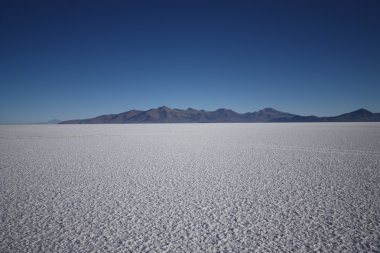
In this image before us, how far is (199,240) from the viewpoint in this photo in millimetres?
2270

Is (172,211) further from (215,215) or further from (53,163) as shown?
(53,163)

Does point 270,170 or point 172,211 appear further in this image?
point 270,170

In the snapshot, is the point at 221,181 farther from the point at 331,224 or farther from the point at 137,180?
the point at 331,224

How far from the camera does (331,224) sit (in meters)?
2.56

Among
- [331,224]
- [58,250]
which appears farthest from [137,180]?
[331,224]

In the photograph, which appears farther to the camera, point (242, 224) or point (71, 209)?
point (71, 209)

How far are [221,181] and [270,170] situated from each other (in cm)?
157

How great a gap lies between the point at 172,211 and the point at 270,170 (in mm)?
3185

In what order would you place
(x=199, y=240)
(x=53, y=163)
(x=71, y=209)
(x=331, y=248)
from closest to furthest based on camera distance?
(x=331, y=248)
(x=199, y=240)
(x=71, y=209)
(x=53, y=163)

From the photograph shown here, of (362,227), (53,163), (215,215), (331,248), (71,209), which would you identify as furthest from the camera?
(53,163)

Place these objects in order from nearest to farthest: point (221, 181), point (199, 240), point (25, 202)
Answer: point (199, 240) < point (25, 202) < point (221, 181)

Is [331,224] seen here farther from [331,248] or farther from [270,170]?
[270,170]

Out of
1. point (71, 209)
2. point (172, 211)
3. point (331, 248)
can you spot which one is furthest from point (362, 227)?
point (71, 209)

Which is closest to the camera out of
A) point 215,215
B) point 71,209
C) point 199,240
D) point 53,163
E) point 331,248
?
point 331,248
